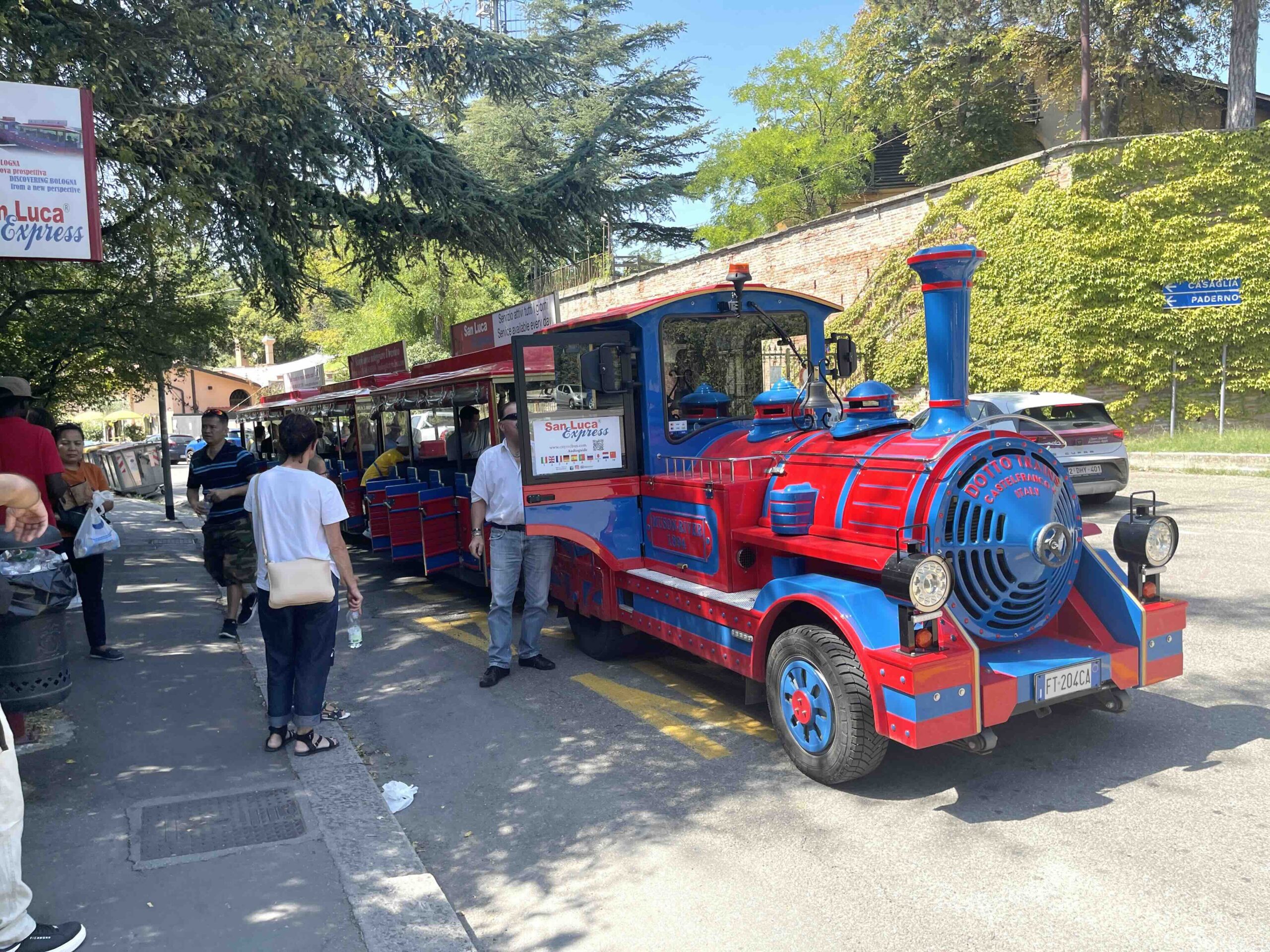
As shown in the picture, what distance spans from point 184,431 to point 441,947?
54480 millimetres

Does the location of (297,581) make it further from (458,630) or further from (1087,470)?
(1087,470)

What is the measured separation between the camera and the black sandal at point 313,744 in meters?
4.82

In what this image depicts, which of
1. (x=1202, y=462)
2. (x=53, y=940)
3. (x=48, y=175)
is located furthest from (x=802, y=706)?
(x=1202, y=462)

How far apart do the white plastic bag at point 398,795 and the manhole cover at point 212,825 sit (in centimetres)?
40

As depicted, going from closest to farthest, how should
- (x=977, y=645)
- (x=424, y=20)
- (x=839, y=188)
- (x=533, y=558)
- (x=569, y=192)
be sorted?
(x=977, y=645), (x=533, y=558), (x=424, y=20), (x=569, y=192), (x=839, y=188)

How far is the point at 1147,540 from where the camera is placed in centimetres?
436

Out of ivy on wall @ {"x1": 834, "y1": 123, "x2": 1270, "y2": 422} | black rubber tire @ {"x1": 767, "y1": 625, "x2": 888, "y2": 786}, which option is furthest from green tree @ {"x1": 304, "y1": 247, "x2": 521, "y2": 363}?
black rubber tire @ {"x1": 767, "y1": 625, "x2": 888, "y2": 786}

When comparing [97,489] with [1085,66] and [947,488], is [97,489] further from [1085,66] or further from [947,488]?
[1085,66]

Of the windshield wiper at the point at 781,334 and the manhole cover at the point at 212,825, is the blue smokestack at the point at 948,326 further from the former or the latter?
the manhole cover at the point at 212,825

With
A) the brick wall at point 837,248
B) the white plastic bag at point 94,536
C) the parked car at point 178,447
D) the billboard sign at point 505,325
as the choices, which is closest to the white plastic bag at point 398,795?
the white plastic bag at point 94,536

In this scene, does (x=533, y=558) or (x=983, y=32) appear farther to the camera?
(x=983, y=32)

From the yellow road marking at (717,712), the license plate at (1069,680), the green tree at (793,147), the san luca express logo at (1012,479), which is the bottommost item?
the yellow road marking at (717,712)

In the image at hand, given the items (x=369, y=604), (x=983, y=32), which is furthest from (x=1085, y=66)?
(x=369, y=604)

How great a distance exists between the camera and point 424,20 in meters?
10.7
